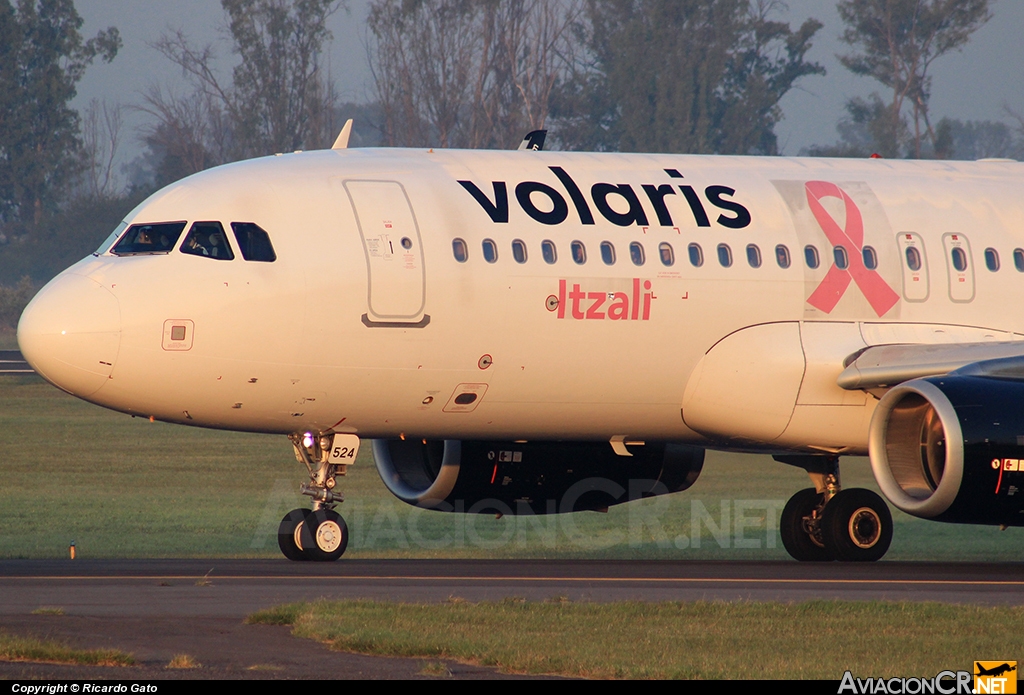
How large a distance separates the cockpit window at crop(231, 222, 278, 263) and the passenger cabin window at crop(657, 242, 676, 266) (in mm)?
4410

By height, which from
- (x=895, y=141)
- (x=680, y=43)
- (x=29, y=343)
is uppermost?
(x=680, y=43)

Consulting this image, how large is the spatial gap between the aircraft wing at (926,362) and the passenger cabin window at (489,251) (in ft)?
13.8

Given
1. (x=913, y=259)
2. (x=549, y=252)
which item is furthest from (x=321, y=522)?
(x=913, y=259)

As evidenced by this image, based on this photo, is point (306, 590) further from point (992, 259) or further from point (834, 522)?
point (992, 259)

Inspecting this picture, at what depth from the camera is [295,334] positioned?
→ 16.9 m

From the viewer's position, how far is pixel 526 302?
17.7 meters

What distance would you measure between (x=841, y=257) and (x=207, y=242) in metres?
7.48

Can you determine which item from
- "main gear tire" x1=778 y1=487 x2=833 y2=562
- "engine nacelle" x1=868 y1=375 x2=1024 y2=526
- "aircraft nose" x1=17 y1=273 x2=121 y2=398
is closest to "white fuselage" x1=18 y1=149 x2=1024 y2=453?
"aircraft nose" x1=17 y1=273 x2=121 y2=398

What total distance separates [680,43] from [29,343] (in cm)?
8290

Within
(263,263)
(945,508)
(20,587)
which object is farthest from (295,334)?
(945,508)

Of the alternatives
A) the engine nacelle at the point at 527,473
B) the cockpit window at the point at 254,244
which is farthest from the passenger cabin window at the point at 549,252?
the cockpit window at the point at 254,244

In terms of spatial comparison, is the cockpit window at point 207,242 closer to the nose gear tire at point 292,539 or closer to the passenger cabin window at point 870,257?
the nose gear tire at point 292,539

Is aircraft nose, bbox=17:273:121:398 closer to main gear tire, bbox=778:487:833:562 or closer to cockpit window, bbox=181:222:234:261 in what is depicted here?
cockpit window, bbox=181:222:234:261

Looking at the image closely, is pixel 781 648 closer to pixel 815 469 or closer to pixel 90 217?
pixel 815 469
